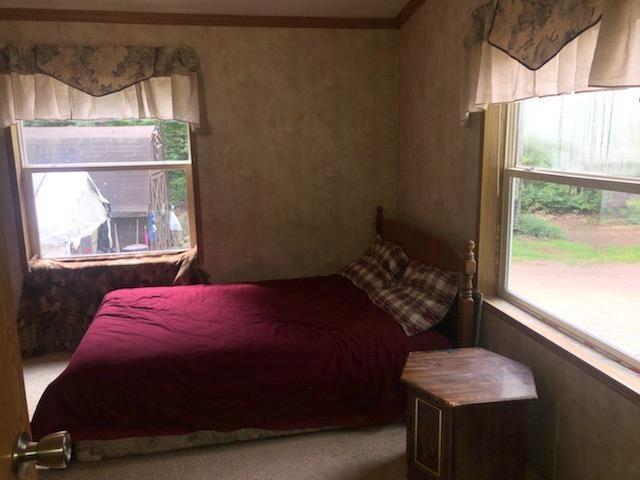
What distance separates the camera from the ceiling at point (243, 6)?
11.0 ft

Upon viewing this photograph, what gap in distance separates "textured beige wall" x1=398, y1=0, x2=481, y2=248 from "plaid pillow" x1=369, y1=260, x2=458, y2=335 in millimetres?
255

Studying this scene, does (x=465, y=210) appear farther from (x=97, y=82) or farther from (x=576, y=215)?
(x=97, y=82)

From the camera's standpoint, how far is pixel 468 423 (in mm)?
1938

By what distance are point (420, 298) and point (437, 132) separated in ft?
3.51

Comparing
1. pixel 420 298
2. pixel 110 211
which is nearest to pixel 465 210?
pixel 420 298

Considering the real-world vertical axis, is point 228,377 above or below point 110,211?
below

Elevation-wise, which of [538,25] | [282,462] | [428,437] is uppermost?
[538,25]

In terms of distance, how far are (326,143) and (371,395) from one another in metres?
2.07

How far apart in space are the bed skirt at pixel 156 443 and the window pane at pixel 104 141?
2119 millimetres

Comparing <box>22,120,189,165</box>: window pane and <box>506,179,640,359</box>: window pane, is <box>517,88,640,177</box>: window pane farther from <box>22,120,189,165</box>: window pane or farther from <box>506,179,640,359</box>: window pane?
<box>22,120,189,165</box>: window pane

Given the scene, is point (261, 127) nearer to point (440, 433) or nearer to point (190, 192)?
point (190, 192)

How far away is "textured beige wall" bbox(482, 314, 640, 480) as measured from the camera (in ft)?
5.71

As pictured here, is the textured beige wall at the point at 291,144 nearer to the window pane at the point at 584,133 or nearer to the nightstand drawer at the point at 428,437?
the window pane at the point at 584,133

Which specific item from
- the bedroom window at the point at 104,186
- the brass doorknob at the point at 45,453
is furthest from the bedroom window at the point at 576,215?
the bedroom window at the point at 104,186
